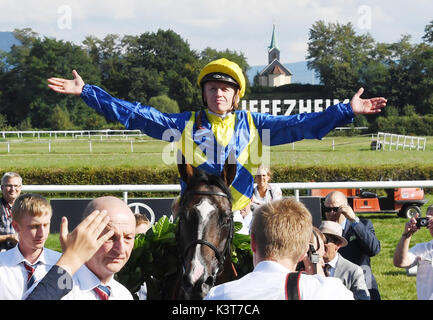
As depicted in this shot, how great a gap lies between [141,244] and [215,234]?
28.2 inches

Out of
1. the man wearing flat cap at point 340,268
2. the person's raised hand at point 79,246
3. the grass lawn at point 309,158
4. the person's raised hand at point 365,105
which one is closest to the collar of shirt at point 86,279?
the person's raised hand at point 79,246

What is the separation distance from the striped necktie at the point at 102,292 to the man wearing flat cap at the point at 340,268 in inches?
60.6

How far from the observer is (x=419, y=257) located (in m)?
3.17

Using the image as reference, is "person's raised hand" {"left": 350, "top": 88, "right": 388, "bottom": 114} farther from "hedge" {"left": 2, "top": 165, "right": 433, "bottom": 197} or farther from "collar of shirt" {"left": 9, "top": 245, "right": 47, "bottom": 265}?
"hedge" {"left": 2, "top": 165, "right": 433, "bottom": 197}

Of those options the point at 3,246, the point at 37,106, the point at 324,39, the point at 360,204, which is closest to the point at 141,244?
the point at 3,246

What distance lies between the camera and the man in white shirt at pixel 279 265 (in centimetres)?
161

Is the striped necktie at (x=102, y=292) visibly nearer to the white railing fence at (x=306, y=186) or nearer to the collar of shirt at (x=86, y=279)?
Answer: the collar of shirt at (x=86, y=279)

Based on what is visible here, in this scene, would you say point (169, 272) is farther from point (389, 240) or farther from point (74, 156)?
point (74, 156)

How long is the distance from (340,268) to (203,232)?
1158 mm

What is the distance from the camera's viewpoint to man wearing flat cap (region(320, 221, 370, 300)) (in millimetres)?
3106

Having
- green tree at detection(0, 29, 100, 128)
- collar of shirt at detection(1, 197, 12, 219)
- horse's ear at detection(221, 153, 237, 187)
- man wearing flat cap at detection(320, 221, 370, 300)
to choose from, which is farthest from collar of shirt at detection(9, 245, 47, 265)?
green tree at detection(0, 29, 100, 128)

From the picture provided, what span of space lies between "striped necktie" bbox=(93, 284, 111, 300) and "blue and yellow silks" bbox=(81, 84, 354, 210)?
1.00m

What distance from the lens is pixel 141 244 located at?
9.66ft
